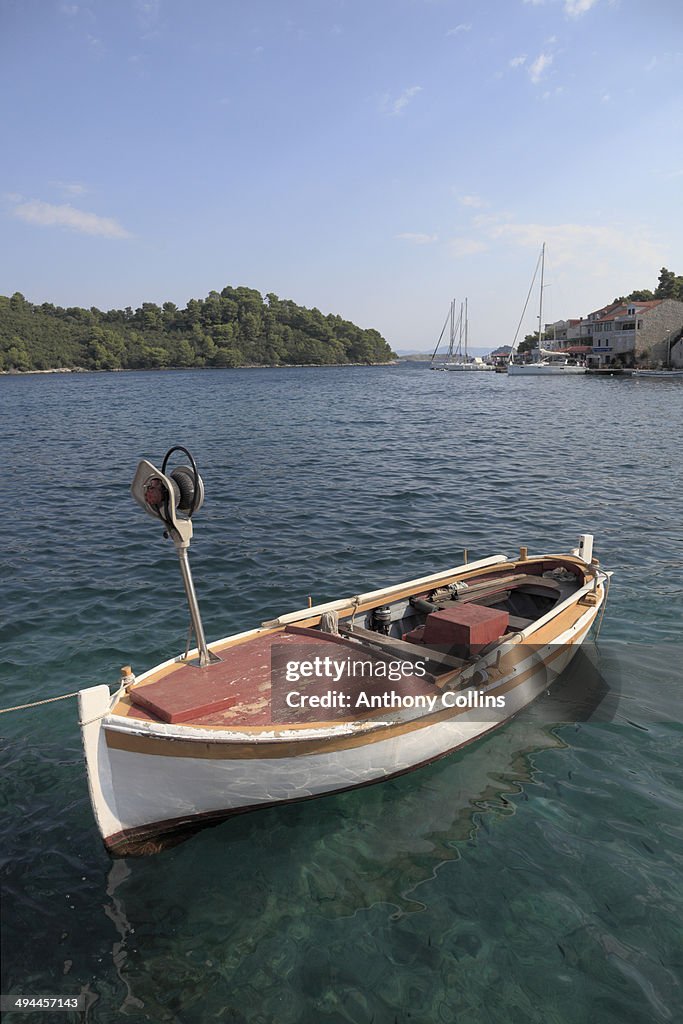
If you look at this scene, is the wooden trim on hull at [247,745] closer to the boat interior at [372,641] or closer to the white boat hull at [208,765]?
the white boat hull at [208,765]

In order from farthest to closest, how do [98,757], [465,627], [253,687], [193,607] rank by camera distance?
[465,627] < [193,607] < [253,687] < [98,757]

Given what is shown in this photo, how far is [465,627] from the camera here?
8711mm

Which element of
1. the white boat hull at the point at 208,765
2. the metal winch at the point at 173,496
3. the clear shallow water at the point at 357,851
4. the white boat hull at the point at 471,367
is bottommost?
the clear shallow water at the point at 357,851

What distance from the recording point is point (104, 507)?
Answer: 72.3 feet

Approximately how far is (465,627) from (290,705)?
Answer: 2851 mm

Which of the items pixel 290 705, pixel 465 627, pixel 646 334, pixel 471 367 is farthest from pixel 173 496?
pixel 471 367

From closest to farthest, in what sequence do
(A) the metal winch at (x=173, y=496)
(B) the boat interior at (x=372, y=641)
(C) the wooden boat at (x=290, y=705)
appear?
(C) the wooden boat at (x=290, y=705)
(B) the boat interior at (x=372, y=641)
(A) the metal winch at (x=173, y=496)

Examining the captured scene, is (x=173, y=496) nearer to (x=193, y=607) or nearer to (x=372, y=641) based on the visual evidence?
(x=193, y=607)

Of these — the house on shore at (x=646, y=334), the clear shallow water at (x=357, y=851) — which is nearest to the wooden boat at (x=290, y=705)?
the clear shallow water at (x=357, y=851)

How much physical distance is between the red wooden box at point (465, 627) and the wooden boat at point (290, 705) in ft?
0.06

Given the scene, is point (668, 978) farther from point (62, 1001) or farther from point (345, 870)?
point (62, 1001)

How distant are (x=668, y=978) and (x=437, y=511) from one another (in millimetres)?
16051

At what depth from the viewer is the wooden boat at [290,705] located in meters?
6.31

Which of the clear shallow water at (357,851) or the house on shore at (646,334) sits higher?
the house on shore at (646,334)
